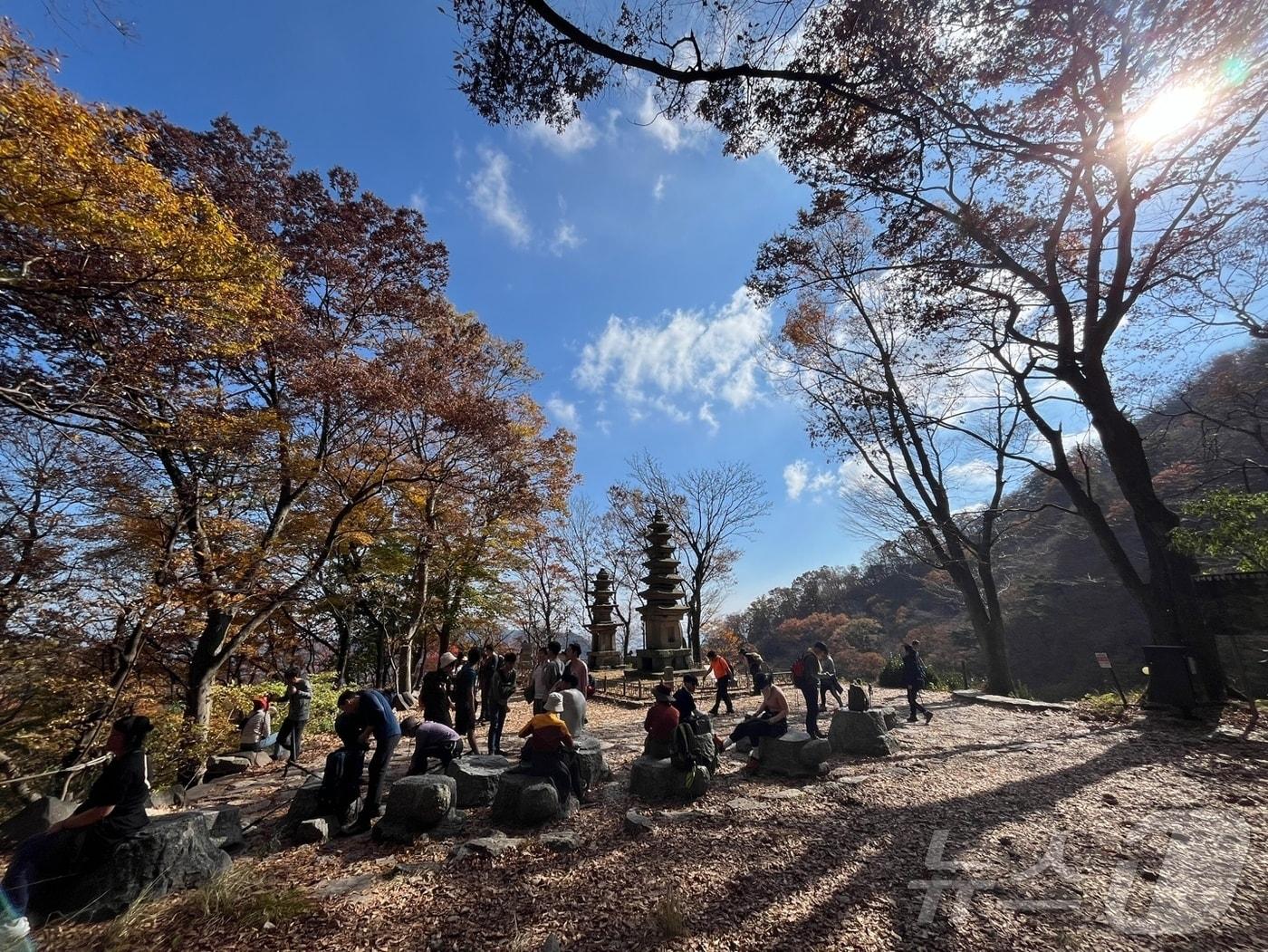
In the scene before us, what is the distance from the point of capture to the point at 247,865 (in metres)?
4.27

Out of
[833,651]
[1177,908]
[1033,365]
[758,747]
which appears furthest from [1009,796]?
[833,651]

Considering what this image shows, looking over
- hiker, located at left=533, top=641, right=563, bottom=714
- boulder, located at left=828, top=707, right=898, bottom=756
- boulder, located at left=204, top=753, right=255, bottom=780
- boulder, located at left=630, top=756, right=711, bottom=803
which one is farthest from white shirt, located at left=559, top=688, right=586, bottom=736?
boulder, located at left=204, top=753, right=255, bottom=780

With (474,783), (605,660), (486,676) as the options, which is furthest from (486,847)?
(605,660)

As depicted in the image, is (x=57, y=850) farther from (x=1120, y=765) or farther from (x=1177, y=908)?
(x=1120, y=765)

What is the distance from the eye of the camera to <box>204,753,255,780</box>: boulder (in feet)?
27.1

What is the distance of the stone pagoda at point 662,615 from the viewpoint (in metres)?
19.0

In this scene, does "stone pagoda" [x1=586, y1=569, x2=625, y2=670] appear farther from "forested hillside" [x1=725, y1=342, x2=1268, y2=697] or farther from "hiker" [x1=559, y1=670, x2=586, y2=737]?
"hiker" [x1=559, y1=670, x2=586, y2=737]

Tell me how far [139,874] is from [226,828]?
3.76 ft

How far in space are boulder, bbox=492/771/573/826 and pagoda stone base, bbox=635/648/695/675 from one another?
14.0 metres

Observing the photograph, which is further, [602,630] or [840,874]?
[602,630]

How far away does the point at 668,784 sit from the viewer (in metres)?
5.86

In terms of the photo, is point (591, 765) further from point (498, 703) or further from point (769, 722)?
point (769, 722)

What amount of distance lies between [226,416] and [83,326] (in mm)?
2894

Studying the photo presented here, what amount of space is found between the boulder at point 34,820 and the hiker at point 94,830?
2.22m
